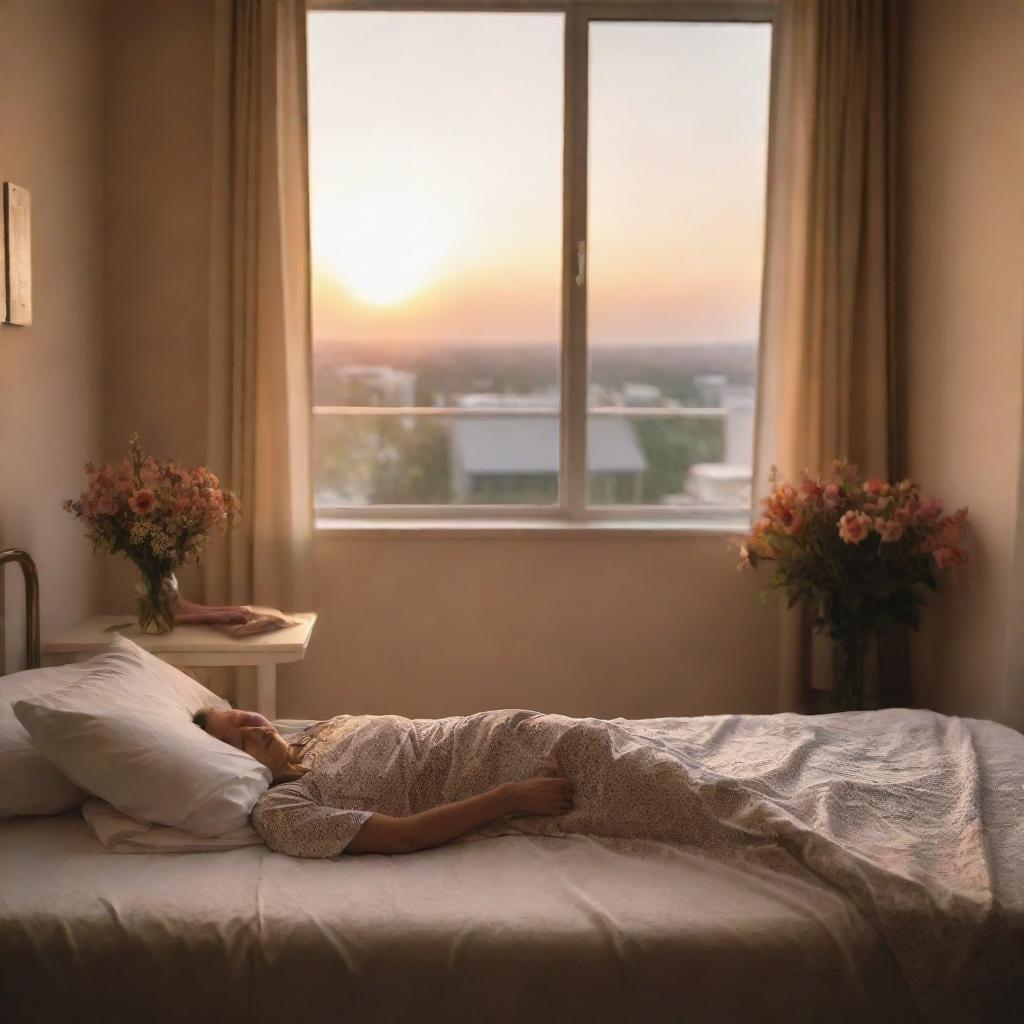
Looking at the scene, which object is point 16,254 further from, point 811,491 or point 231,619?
point 811,491

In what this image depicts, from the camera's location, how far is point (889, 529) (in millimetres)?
3684

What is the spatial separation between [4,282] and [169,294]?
984 mm

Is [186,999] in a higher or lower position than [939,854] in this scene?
lower

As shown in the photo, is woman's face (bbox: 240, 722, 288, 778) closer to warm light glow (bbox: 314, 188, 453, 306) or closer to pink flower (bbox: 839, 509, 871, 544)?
pink flower (bbox: 839, 509, 871, 544)

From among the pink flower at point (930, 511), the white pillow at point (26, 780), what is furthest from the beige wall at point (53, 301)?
the pink flower at point (930, 511)

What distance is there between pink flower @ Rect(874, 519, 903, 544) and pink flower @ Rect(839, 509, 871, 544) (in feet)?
0.10

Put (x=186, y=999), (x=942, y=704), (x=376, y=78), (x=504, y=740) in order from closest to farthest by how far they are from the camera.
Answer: (x=186, y=999) < (x=504, y=740) < (x=942, y=704) < (x=376, y=78)

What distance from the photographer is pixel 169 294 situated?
423 centimetres

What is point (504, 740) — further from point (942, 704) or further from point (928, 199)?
point (928, 199)

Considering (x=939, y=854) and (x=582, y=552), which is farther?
(x=582, y=552)

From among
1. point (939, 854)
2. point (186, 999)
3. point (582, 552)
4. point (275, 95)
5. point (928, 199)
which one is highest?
point (275, 95)

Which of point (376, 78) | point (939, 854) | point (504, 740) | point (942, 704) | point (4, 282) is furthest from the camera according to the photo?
point (376, 78)

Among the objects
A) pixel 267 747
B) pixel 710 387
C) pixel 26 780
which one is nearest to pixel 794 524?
pixel 710 387

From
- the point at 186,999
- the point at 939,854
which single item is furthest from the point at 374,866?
the point at 939,854
